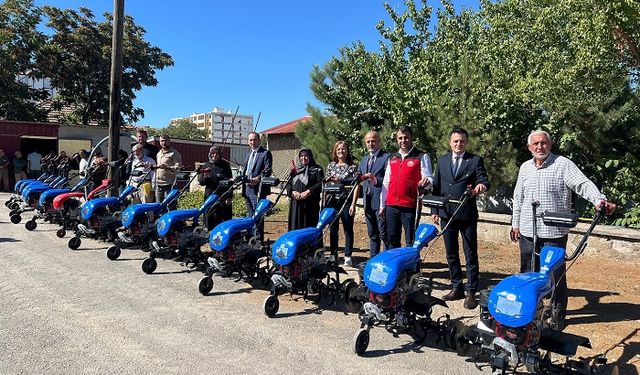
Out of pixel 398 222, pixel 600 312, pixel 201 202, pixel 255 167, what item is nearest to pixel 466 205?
pixel 398 222

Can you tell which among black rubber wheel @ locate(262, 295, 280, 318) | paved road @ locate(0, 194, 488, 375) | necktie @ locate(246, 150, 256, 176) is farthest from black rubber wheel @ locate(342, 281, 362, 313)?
necktie @ locate(246, 150, 256, 176)

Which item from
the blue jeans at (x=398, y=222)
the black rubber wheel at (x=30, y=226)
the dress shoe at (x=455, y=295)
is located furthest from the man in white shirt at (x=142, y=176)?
the dress shoe at (x=455, y=295)

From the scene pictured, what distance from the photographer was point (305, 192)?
613 cm

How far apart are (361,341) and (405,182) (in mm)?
2041

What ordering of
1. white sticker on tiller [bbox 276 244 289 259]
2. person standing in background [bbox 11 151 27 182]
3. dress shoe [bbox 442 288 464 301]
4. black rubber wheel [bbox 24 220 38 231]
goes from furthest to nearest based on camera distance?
1. person standing in background [bbox 11 151 27 182]
2. black rubber wheel [bbox 24 220 38 231]
3. dress shoe [bbox 442 288 464 301]
4. white sticker on tiller [bbox 276 244 289 259]

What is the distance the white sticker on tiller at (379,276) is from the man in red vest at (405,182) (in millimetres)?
1362

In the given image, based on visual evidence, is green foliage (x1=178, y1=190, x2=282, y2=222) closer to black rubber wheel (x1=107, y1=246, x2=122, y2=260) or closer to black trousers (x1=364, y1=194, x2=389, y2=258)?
black rubber wheel (x1=107, y1=246, x2=122, y2=260)

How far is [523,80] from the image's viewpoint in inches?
348

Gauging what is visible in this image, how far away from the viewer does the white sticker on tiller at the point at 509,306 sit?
3.16 metres

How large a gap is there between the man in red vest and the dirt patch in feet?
1.68

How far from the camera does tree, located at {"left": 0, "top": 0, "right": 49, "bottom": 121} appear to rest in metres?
22.9

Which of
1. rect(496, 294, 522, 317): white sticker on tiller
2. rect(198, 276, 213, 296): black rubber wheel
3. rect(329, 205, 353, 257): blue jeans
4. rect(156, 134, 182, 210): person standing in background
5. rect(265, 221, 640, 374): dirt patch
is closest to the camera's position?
rect(496, 294, 522, 317): white sticker on tiller

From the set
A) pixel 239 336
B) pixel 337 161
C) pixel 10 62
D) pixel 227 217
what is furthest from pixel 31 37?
pixel 239 336

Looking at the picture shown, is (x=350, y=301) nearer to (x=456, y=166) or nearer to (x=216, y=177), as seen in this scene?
(x=456, y=166)
